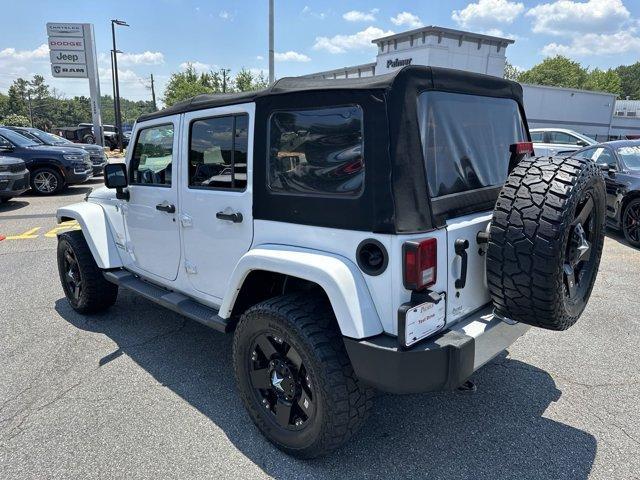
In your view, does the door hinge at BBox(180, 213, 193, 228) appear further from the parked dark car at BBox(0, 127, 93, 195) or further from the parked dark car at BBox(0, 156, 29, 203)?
the parked dark car at BBox(0, 127, 93, 195)

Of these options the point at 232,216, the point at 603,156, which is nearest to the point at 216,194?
the point at 232,216

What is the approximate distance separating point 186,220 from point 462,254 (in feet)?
6.16

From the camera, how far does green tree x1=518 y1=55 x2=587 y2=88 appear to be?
7750 cm

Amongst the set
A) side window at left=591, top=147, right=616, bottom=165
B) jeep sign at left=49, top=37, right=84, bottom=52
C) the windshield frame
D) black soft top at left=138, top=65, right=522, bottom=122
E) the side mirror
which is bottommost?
the side mirror

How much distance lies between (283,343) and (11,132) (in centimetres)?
1352

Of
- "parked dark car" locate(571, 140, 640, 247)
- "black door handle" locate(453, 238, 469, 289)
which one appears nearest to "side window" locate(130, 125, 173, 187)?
"black door handle" locate(453, 238, 469, 289)

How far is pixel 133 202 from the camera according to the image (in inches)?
145

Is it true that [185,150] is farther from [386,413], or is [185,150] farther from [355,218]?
[386,413]

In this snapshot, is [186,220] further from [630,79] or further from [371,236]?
[630,79]

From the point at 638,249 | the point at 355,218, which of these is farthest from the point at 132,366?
the point at 638,249

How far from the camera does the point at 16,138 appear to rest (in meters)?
12.1

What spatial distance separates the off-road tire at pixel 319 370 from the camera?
2.14m

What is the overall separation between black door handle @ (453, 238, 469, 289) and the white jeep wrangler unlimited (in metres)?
0.01

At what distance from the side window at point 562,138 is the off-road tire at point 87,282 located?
14.8 meters
